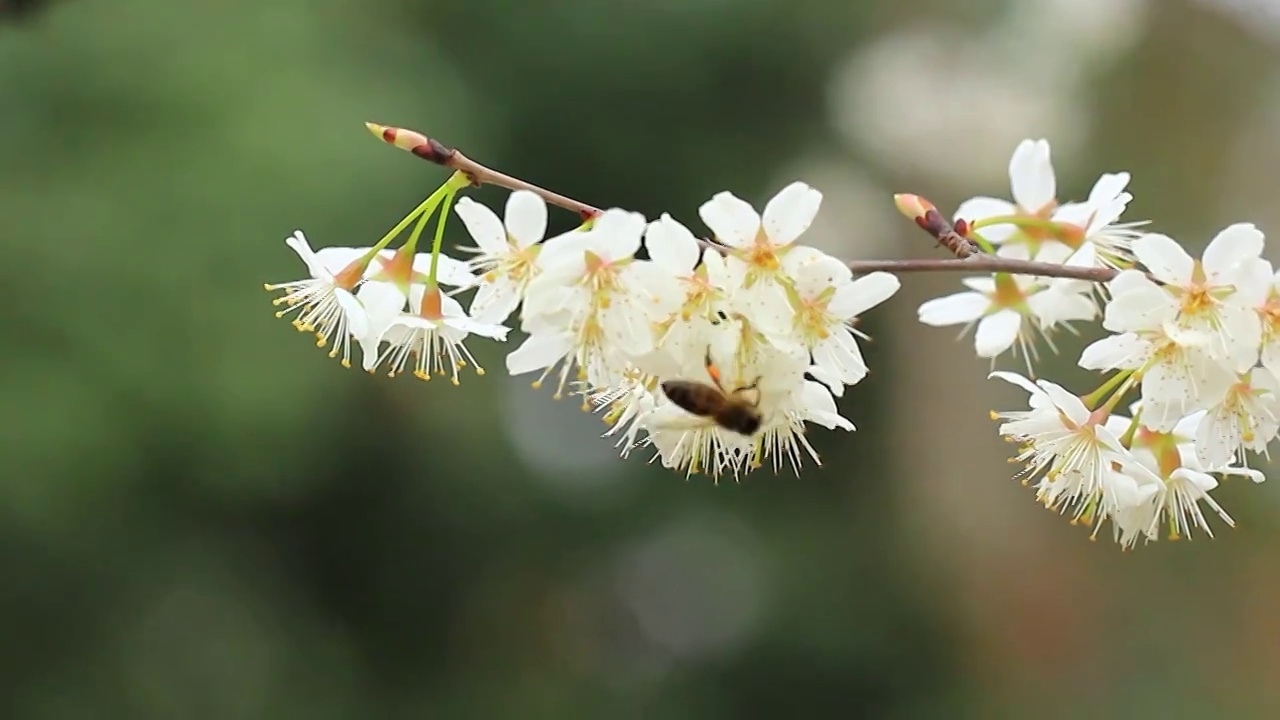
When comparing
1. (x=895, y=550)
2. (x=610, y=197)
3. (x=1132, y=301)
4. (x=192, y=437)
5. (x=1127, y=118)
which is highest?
(x=1127, y=118)

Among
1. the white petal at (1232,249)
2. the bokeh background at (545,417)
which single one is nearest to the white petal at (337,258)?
the white petal at (1232,249)

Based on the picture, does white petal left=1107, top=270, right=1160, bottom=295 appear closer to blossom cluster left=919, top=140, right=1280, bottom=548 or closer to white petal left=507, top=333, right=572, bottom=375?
blossom cluster left=919, top=140, right=1280, bottom=548

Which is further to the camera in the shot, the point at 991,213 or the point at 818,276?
the point at 991,213

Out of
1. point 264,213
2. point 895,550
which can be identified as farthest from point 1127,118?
point 264,213

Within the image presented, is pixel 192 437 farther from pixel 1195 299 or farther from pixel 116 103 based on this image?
pixel 1195 299

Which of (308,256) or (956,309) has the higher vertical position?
(956,309)

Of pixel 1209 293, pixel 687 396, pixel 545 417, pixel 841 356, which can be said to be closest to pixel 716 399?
pixel 687 396

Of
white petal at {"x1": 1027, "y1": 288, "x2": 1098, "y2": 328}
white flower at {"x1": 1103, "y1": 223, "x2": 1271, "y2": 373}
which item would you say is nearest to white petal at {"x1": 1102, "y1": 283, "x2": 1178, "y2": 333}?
white flower at {"x1": 1103, "y1": 223, "x2": 1271, "y2": 373}

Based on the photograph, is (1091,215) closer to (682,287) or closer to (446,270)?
(682,287)
